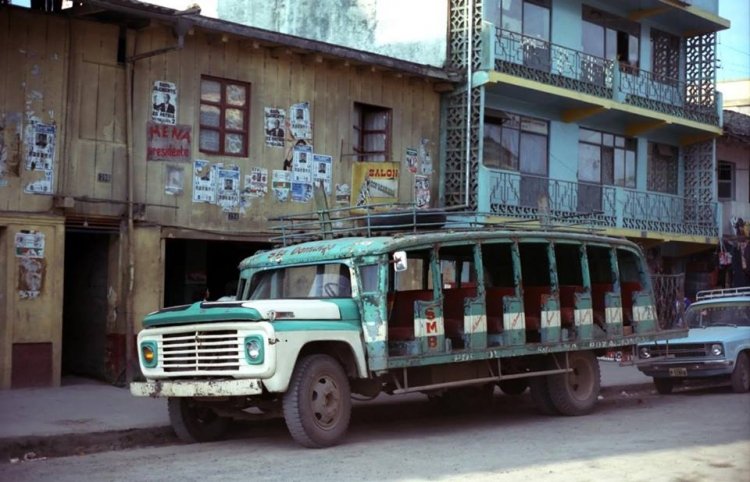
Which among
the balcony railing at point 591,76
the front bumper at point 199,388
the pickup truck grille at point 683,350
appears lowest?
the front bumper at point 199,388

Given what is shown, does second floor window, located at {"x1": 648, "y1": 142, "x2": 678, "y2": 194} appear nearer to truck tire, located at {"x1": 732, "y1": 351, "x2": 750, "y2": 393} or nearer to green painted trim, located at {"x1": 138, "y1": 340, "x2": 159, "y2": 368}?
truck tire, located at {"x1": 732, "y1": 351, "x2": 750, "y2": 393}

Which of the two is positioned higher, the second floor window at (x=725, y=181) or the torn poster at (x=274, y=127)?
the second floor window at (x=725, y=181)

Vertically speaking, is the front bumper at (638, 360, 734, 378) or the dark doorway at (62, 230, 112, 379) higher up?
the dark doorway at (62, 230, 112, 379)

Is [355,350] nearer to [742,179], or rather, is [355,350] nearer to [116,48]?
[116,48]

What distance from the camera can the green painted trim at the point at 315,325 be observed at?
9781 millimetres

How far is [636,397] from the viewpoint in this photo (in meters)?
16.1

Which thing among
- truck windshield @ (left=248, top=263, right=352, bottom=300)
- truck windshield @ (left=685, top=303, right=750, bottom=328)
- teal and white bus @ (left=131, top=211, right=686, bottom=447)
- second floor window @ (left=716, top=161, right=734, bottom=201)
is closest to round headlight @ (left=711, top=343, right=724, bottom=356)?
truck windshield @ (left=685, top=303, right=750, bottom=328)

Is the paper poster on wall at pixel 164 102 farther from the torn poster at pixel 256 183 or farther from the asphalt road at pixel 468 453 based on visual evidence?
the asphalt road at pixel 468 453

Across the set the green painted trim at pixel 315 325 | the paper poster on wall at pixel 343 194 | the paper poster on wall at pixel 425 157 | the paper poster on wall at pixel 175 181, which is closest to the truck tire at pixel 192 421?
the green painted trim at pixel 315 325

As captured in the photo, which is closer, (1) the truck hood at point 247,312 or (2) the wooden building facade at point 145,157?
(1) the truck hood at point 247,312

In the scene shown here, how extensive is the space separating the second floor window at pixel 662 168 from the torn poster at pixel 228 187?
13608 mm

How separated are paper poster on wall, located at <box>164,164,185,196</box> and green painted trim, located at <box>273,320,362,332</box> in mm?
6353

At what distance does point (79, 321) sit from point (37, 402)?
3.42 meters

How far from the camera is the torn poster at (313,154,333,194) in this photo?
1798 cm
